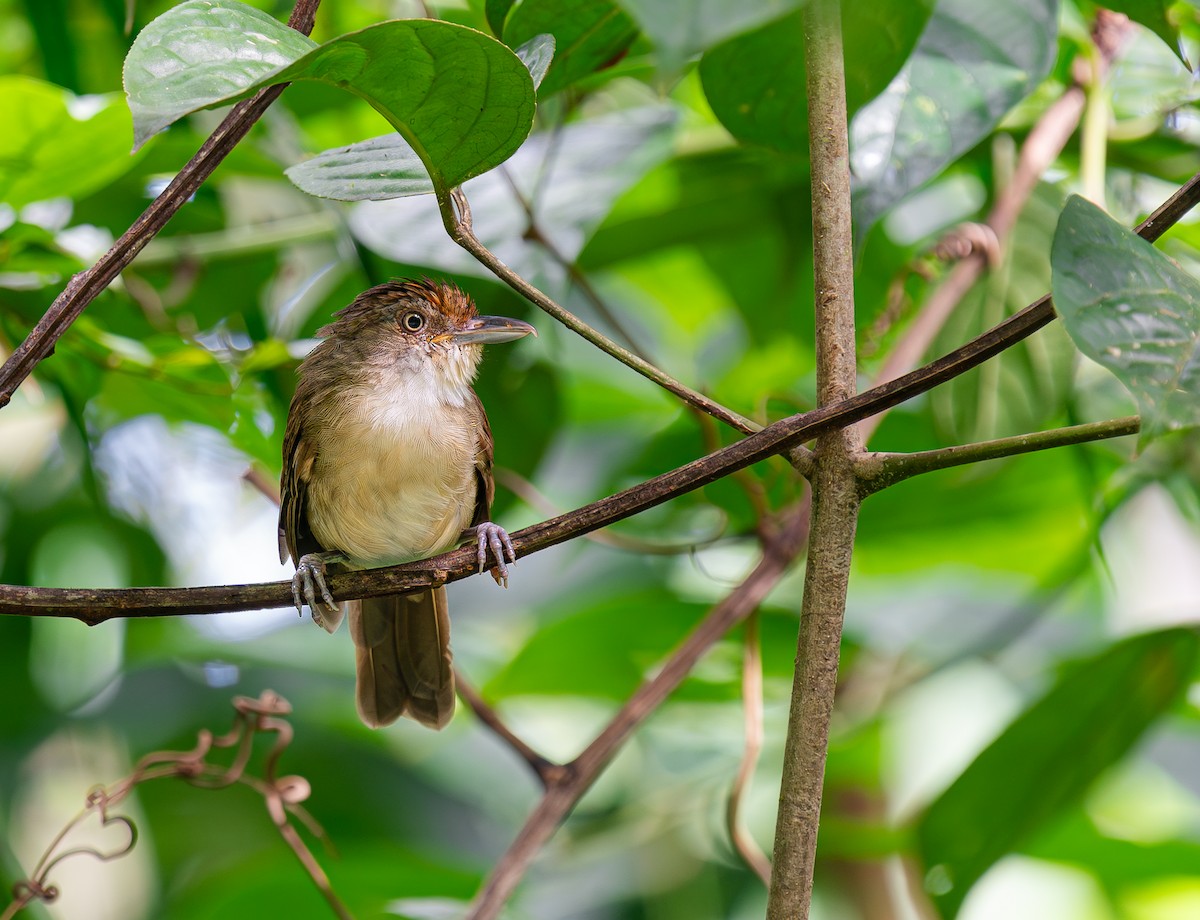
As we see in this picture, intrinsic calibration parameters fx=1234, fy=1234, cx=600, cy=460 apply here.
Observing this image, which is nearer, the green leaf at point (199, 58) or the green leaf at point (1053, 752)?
the green leaf at point (199, 58)

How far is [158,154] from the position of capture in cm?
247

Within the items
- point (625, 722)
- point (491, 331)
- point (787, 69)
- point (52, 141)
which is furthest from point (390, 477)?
point (787, 69)

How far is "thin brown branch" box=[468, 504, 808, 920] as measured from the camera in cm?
184

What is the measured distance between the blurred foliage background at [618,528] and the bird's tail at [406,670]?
0.37m

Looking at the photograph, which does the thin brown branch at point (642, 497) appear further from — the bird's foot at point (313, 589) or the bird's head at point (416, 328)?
the bird's head at point (416, 328)

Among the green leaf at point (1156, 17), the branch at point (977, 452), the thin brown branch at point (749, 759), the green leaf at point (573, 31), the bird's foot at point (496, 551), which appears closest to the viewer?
the branch at point (977, 452)

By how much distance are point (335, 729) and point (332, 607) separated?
3.68 ft

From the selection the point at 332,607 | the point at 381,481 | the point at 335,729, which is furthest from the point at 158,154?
the point at 335,729

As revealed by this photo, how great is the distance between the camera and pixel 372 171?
1.30 metres

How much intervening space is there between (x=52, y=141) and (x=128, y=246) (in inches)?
34.1

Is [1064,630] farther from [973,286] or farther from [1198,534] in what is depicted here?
[973,286]

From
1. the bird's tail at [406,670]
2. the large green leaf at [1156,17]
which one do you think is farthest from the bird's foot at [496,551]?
the large green leaf at [1156,17]

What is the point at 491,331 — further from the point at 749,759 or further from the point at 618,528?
the point at 749,759

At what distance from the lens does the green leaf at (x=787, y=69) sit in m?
1.49
